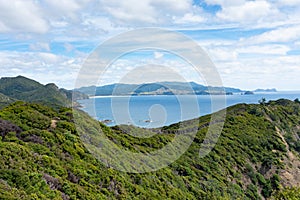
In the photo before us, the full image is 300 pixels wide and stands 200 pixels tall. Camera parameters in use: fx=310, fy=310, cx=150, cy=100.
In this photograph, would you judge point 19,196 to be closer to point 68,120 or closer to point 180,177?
point 68,120

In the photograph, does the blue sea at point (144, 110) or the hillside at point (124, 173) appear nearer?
the hillside at point (124, 173)

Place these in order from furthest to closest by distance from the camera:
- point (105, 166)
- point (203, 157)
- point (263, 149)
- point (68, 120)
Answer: point (263, 149), point (203, 157), point (68, 120), point (105, 166)

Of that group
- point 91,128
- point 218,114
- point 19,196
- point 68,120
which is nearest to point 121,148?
point 91,128

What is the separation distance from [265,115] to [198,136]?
20.4m

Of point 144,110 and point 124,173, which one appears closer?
point 124,173

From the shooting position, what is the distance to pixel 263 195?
32.6 m

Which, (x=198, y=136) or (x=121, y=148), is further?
(x=198, y=136)

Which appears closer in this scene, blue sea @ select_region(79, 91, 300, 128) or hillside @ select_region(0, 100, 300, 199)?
hillside @ select_region(0, 100, 300, 199)

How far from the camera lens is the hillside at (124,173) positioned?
1275cm

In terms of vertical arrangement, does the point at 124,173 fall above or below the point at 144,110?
below

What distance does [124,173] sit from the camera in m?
18.5

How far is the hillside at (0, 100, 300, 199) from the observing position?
12750mm

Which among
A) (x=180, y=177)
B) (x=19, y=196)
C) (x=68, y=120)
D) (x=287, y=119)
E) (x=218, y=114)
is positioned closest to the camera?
(x=19, y=196)

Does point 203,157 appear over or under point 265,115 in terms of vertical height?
under
